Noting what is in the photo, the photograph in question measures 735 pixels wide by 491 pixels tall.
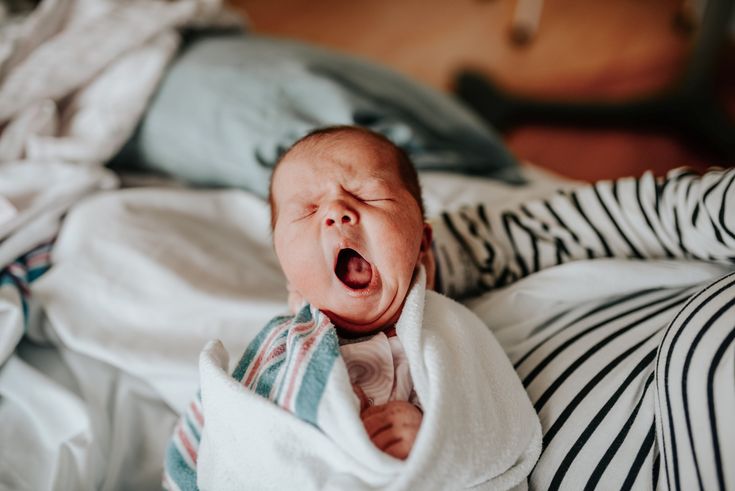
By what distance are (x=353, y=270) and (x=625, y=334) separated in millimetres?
304

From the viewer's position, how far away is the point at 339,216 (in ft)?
1.87

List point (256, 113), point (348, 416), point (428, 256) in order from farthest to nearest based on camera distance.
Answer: point (256, 113), point (428, 256), point (348, 416)

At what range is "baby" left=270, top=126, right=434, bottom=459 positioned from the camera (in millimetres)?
569

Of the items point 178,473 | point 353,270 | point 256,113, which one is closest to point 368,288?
point 353,270

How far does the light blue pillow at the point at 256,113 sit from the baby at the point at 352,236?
32cm

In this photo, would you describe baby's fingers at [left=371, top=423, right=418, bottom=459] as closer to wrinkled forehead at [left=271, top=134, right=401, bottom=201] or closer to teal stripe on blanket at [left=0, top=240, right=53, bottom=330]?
wrinkled forehead at [left=271, top=134, right=401, bottom=201]

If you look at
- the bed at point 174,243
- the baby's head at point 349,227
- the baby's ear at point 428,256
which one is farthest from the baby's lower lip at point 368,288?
the bed at point 174,243

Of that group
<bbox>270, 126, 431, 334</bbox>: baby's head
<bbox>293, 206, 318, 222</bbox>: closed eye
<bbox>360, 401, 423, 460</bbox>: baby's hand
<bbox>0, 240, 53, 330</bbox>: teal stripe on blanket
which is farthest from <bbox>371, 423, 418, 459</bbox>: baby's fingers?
<bbox>0, 240, 53, 330</bbox>: teal stripe on blanket

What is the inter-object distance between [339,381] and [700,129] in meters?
1.79

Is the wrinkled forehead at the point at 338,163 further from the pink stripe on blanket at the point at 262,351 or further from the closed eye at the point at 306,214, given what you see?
the pink stripe on blanket at the point at 262,351

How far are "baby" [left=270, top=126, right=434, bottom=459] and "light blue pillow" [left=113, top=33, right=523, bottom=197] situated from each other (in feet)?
1.05

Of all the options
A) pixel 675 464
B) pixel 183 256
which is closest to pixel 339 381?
pixel 675 464

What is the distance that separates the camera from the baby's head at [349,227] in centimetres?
57

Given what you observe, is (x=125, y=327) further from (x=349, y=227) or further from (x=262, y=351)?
(x=349, y=227)
